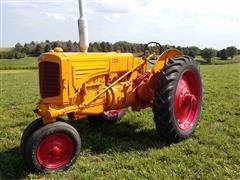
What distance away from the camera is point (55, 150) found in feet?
16.2

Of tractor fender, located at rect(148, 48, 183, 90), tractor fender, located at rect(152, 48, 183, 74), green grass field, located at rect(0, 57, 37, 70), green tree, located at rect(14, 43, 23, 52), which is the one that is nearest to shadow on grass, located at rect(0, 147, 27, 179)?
tractor fender, located at rect(148, 48, 183, 90)

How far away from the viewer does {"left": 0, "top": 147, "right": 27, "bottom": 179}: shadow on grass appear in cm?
488

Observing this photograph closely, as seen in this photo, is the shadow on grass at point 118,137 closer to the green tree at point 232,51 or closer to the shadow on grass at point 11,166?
the shadow on grass at point 11,166

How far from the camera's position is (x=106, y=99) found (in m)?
5.86

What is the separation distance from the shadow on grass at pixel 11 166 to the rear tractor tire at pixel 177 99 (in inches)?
81.3

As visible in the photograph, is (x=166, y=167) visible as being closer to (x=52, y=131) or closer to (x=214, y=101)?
(x=52, y=131)

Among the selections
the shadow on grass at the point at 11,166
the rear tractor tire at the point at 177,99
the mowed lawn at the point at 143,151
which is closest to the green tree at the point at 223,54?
the mowed lawn at the point at 143,151

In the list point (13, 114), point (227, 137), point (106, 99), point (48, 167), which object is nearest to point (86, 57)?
point (106, 99)

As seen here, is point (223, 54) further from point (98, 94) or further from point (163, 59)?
point (98, 94)

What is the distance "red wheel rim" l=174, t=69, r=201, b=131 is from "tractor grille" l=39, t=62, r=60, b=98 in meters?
1.94

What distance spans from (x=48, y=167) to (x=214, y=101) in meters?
5.50

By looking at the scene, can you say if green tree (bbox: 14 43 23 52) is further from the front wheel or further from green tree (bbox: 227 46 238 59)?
the front wheel

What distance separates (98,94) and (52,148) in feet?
3.60

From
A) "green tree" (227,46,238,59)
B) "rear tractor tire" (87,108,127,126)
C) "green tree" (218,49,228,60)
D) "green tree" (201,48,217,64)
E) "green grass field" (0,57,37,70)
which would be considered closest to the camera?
"rear tractor tire" (87,108,127,126)
